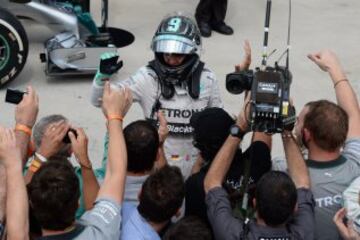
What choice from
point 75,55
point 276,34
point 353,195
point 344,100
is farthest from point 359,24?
point 353,195

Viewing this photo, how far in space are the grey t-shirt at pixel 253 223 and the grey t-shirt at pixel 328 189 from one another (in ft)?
0.46

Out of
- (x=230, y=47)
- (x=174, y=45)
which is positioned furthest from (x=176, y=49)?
(x=230, y=47)

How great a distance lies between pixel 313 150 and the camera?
348cm

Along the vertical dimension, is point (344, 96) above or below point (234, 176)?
above

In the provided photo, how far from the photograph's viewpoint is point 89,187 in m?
3.42

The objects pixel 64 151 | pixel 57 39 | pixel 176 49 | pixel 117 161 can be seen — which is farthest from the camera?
pixel 57 39

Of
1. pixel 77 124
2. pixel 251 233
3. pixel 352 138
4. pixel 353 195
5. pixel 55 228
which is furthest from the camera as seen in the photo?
pixel 77 124

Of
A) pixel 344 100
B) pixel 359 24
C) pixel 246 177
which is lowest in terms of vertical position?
pixel 246 177

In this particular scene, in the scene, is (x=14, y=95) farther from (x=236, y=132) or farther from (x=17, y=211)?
(x=236, y=132)

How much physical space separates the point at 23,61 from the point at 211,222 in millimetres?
3863

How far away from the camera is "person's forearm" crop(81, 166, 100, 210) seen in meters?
3.40

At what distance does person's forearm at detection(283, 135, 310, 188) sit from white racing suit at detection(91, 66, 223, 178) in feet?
2.93

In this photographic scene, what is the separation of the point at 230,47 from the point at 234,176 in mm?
4697

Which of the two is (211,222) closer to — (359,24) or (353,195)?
(353,195)
